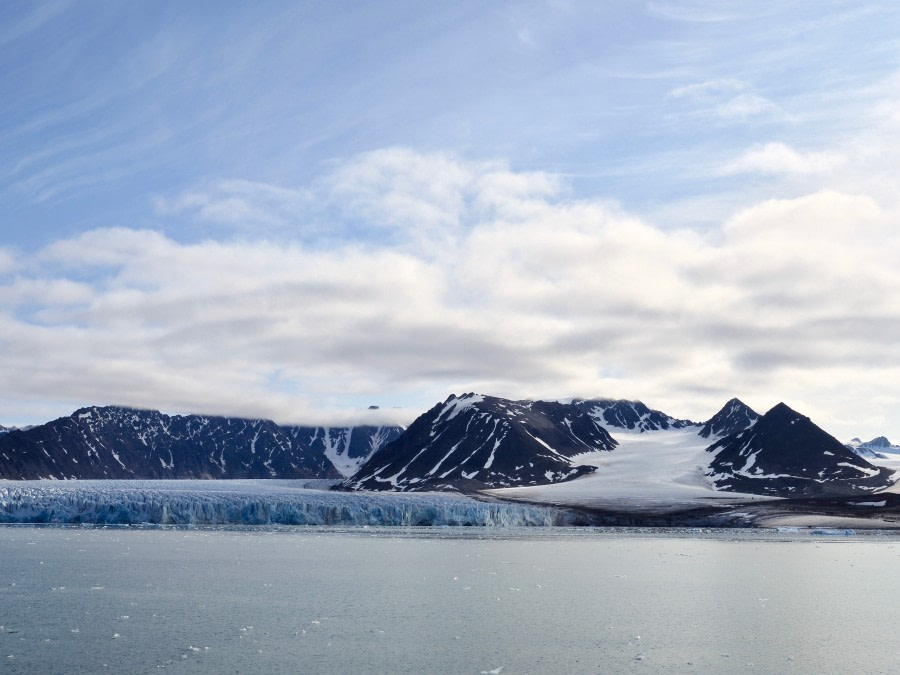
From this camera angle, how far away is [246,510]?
279ft

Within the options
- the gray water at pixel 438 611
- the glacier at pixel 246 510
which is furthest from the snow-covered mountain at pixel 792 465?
the gray water at pixel 438 611

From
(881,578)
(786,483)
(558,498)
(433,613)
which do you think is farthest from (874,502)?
(433,613)

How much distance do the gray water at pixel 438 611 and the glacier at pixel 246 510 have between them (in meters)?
32.4

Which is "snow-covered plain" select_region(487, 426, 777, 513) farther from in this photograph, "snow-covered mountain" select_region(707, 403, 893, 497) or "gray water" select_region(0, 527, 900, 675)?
"gray water" select_region(0, 527, 900, 675)

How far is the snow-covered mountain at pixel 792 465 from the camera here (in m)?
163

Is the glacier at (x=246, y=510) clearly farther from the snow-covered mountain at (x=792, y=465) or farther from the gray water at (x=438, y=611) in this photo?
the snow-covered mountain at (x=792, y=465)

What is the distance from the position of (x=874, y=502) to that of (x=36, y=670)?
114221 mm

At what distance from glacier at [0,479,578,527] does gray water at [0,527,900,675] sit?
106 ft

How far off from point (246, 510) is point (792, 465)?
132718 millimetres

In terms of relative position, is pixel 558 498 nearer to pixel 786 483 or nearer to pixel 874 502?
pixel 874 502

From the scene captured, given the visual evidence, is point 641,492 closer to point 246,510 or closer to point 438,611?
point 246,510

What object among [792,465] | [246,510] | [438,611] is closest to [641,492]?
[246,510]

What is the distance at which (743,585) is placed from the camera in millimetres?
34406

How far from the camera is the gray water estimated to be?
19406 mm
